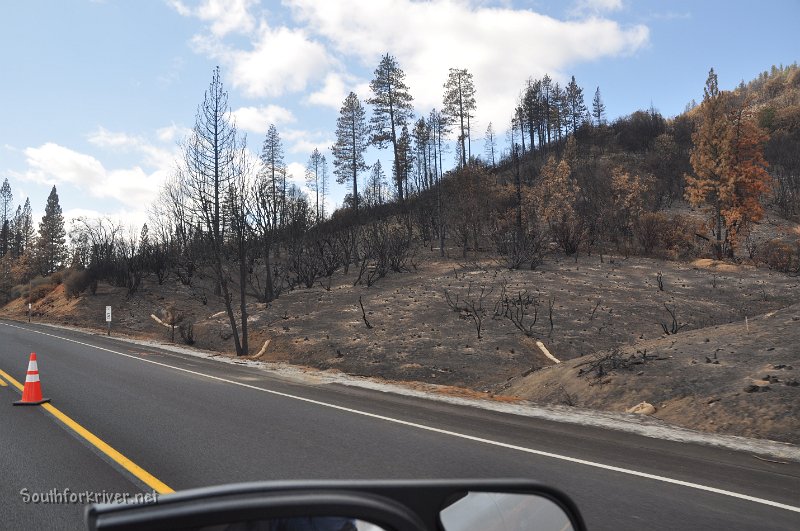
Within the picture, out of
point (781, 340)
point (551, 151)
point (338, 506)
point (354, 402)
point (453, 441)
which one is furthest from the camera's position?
point (551, 151)

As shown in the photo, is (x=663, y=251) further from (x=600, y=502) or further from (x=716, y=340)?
(x=600, y=502)

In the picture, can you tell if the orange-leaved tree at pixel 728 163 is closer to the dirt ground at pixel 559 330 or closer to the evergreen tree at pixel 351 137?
the dirt ground at pixel 559 330

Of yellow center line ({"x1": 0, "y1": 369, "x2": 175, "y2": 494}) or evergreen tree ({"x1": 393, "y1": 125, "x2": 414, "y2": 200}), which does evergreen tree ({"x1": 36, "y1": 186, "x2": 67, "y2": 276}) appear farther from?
yellow center line ({"x1": 0, "y1": 369, "x2": 175, "y2": 494})

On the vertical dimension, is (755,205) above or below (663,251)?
above

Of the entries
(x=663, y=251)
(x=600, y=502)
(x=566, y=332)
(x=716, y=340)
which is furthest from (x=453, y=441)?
(x=663, y=251)

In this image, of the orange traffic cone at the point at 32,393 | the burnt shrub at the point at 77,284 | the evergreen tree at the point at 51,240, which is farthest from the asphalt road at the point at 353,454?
the evergreen tree at the point at 51,240

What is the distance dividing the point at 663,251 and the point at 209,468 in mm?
39894

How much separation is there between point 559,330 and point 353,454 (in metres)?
14.7

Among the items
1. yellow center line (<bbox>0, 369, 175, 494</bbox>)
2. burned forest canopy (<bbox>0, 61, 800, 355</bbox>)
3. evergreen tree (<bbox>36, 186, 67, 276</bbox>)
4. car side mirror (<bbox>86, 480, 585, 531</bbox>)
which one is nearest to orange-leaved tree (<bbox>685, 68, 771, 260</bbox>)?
burned forest canopy (<bbox>0, 61, 800, 355</bbox>)

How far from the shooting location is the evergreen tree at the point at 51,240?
79838 mm

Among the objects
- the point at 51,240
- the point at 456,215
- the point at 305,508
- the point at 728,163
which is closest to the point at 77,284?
the point at 456,215

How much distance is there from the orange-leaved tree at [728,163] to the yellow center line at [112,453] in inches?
1561

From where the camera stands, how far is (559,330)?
19.1m

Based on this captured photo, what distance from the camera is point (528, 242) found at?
31.9 meters
